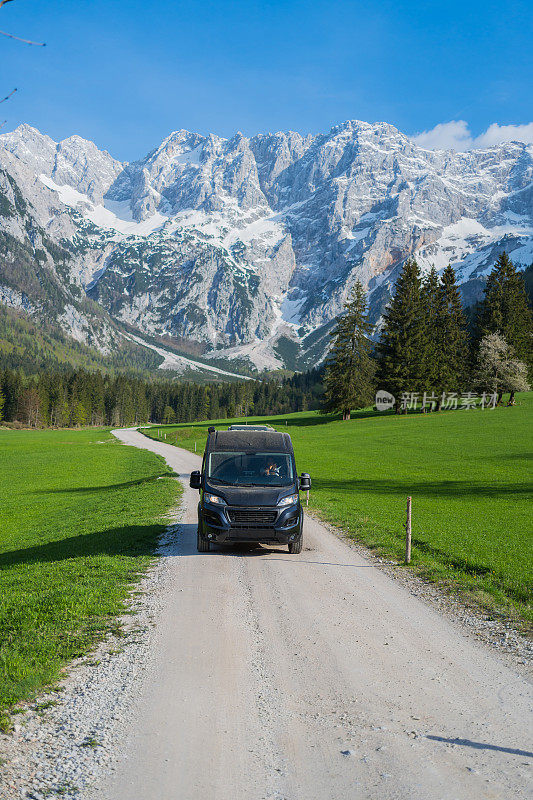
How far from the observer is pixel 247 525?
12969mm

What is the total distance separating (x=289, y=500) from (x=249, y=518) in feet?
4.07

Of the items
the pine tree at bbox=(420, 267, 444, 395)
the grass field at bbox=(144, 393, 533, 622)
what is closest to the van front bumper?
the grass field at bbox=(144, 393, 533, 622)

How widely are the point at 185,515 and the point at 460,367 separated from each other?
65230mm

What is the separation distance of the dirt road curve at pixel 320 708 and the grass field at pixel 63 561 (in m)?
1.36

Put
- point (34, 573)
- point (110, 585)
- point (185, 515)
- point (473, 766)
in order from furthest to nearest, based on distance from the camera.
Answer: point (185, 515)
point (34, 573)
point (110, 585)
point (473, 766)

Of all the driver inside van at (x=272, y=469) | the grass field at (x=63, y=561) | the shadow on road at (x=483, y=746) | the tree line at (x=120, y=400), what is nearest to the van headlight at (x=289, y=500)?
the driver inside van at (x=272, y=469)

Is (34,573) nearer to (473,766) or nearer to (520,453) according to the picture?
(473,766)

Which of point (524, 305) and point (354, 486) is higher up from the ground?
point (524, 305)

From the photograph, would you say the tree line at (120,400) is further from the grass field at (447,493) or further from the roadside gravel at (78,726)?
the roadside gravel at (78,726)

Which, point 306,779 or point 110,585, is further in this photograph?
point 110,585

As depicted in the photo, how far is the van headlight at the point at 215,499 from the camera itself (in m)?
13.1

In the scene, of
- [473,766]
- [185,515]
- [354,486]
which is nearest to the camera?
[473,766]

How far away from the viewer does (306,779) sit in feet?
14.6

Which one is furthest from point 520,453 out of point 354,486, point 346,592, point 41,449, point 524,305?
point 41,449
